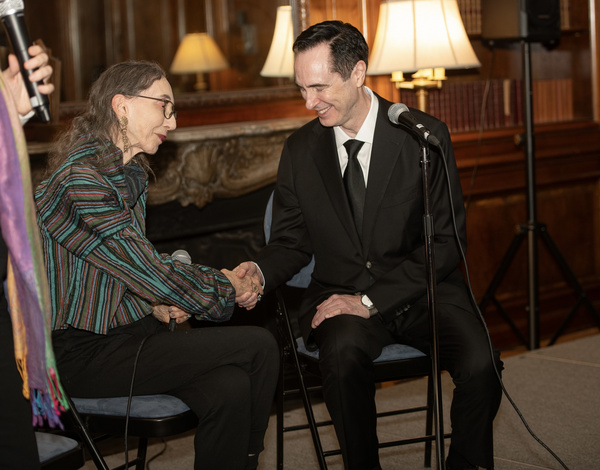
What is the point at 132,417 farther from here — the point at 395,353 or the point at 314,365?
the point at 395,353

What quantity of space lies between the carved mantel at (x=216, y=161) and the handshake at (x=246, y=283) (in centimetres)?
119

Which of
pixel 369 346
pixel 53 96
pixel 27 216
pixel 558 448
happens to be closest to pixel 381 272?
pixel 369 346

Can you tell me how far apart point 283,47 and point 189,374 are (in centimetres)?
213

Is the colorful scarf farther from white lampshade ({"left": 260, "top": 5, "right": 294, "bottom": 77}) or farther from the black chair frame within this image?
white lampshade ({"left": 260, "top": 5, "right": 294, "bottom": 77})

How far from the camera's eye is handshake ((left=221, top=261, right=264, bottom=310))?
2270 mm

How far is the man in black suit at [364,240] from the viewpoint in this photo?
2236 millimetres

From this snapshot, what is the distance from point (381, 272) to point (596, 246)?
2908 millimetres

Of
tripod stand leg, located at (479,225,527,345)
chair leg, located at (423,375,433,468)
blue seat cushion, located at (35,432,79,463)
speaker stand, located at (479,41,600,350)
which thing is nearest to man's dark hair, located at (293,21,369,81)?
chair leg, located at (423,375,433,468)

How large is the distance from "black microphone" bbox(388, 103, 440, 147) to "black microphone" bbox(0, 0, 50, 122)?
901 mm

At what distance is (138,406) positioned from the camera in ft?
6.48

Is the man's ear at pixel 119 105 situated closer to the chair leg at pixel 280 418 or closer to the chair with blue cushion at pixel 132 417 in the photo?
the chair with blue cushion at pixel 132 417

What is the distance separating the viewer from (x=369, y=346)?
2.27 metres

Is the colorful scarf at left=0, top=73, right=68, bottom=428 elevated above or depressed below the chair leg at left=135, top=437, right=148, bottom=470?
above

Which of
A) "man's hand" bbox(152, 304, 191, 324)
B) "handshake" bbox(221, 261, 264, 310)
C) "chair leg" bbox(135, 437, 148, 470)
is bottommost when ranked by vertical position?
"chair leg" bbox(135, 437, 148, 470)
